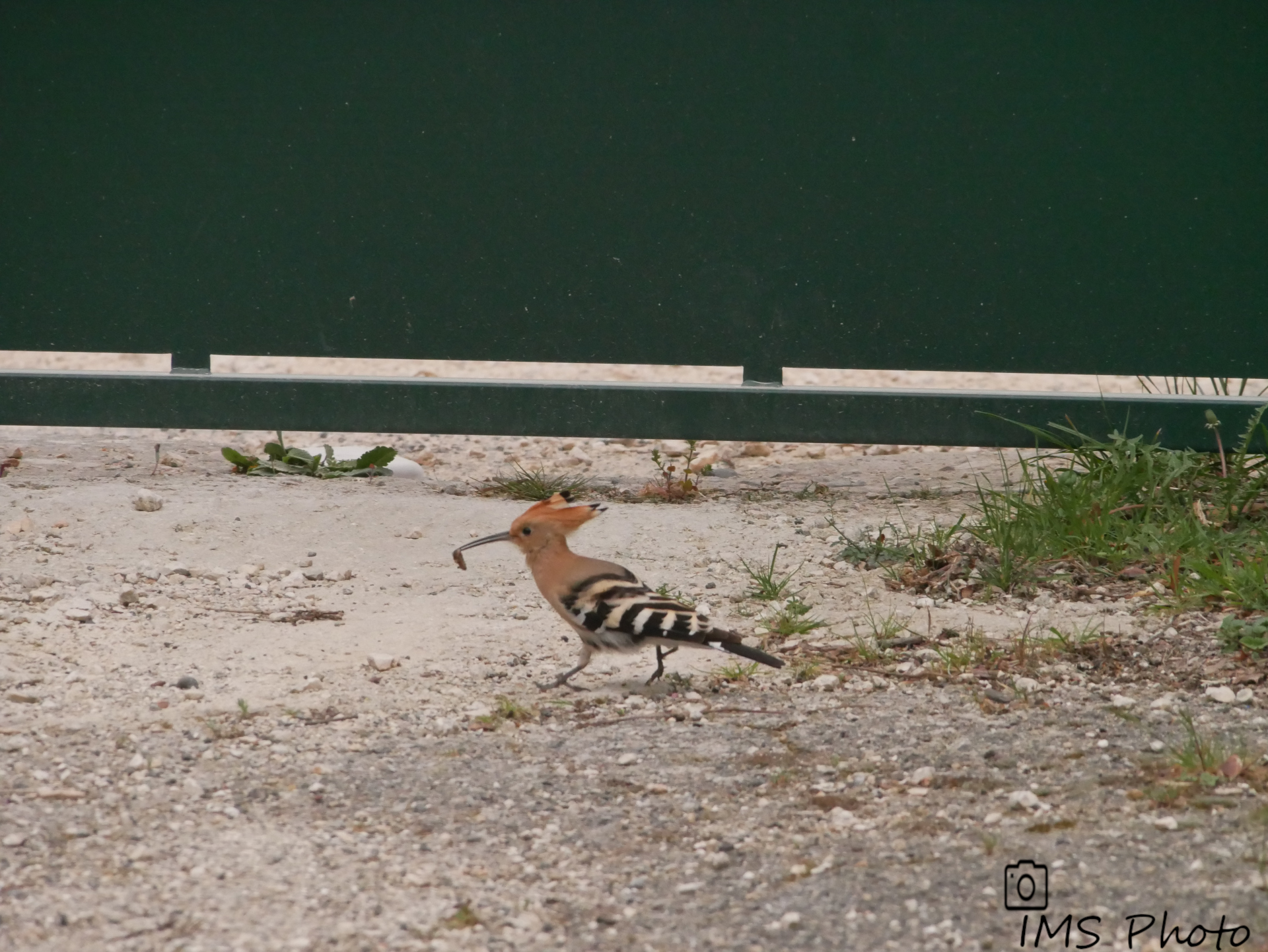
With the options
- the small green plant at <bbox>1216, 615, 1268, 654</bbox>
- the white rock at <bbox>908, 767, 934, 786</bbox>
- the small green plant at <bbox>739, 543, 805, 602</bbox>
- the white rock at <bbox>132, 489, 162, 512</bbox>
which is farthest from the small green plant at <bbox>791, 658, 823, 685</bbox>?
the white rock at <bbox>132, 489, 162, 512</bbox>

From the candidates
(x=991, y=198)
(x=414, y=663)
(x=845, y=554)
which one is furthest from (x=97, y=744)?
(x=991, y=198)

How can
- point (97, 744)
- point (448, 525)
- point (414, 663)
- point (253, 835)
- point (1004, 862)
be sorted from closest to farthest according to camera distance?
1. point (1004, 862)
2. point (253, 835)
3. point (97, 744)
4. point (414, 663)
5. point (448, 525)

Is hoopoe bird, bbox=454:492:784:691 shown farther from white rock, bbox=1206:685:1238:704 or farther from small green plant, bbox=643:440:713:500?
small green plant, bbox=643:440:713:500

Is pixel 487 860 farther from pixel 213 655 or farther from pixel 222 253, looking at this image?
pixel 222 253

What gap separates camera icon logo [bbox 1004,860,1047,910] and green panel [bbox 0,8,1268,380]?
3477 mm

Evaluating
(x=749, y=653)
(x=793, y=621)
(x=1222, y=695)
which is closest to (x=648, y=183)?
(x=793, y=621)

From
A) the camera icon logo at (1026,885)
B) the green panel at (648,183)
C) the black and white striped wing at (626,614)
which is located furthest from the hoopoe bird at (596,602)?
the green panel at (648,183)

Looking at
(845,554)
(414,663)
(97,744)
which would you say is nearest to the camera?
(97,744)

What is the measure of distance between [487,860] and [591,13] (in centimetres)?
405

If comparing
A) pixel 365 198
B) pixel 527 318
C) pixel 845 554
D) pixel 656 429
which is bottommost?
pixel 845 554

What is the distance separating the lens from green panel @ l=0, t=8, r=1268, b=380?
5.86 m

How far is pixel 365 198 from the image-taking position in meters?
6.06

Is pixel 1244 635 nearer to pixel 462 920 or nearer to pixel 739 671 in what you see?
pixel 739 671

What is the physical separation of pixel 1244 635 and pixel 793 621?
4.25 feet
